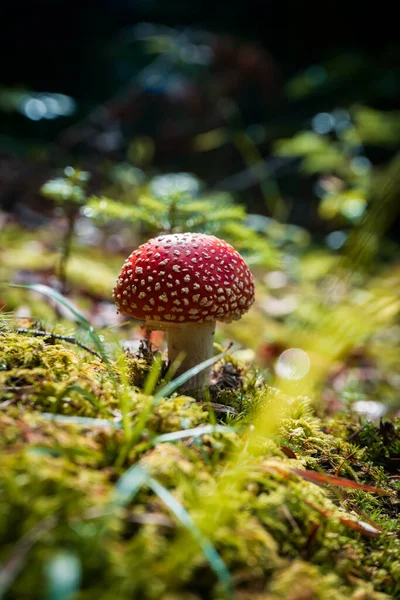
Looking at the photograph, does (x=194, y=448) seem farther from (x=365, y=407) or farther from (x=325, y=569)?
(x=365, y=407)

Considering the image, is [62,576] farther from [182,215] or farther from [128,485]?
[182,215]

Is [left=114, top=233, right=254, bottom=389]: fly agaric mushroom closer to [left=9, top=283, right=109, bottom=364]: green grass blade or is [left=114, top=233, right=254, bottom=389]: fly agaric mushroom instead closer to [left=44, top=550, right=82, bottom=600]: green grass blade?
[left=9, top=283, right=109, bottom=364]: green grass blade

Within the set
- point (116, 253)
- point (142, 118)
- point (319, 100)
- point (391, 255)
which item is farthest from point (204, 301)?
point (142, 118)

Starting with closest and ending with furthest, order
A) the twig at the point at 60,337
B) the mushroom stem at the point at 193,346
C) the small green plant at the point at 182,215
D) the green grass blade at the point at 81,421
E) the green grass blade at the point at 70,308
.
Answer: the green grass blade at the point at 81,421 < the green grass blade at the point at 70,308 < the twig at the point at 60,337 < the mushroom stem at the point at 193,346 < the small green plant at the point at 182,215

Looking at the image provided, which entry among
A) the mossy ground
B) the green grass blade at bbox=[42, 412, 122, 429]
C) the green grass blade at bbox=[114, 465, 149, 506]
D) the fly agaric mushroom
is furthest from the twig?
the green grass blade at bbox=[114, 465, 149, 506]

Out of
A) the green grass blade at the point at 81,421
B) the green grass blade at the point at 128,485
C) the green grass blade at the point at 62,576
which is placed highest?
the green grass blade at the point at 81,421

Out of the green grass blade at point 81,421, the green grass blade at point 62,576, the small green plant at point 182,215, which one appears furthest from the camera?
the small green plant at point 182,215

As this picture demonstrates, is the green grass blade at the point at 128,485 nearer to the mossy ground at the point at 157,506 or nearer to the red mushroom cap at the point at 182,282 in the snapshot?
the mossy ground at the point at 157,506

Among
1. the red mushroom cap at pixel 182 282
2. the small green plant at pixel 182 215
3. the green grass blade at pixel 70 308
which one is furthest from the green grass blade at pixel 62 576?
the small green plant at pixel 182 215

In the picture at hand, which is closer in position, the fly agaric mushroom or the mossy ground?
the mossy ground
